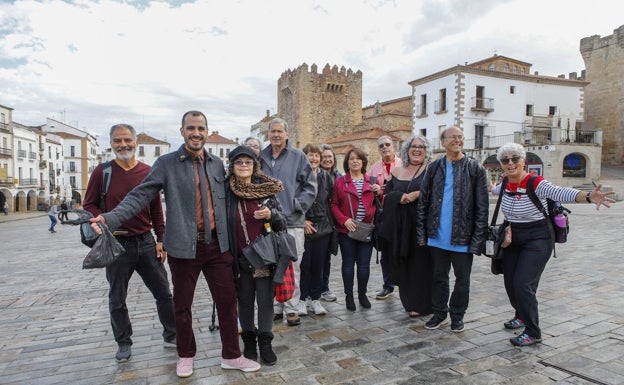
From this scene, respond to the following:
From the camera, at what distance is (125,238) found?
3.28 meters

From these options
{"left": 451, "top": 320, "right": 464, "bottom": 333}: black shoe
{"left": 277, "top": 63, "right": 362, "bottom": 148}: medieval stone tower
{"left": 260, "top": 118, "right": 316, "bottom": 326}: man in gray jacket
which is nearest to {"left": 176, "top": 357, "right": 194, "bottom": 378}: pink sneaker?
{"left": 260, "top": 118, "right": 316, "bottom": 326}: man in gray jacket

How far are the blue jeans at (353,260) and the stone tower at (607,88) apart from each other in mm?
33839

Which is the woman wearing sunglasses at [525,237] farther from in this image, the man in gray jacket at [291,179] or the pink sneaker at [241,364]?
the pink sneaker at [241,364]

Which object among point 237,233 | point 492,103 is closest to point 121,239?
point 237,233

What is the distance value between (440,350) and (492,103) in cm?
2899

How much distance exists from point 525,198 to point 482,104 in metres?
27.7

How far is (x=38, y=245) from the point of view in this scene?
1188cm

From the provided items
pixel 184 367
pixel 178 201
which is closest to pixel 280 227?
pixel 178 201

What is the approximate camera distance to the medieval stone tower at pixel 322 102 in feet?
137

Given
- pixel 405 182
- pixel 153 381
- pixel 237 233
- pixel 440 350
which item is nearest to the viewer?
pixel 153 381

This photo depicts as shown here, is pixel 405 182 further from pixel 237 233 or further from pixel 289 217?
pixel 237 233

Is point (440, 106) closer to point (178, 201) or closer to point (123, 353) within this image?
point (178, 201)

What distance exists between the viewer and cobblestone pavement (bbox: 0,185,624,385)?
2965 mm

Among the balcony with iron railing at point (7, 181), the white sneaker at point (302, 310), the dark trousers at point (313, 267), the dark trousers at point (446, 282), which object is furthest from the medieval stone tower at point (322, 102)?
the dark trousers at point (446, 282)
